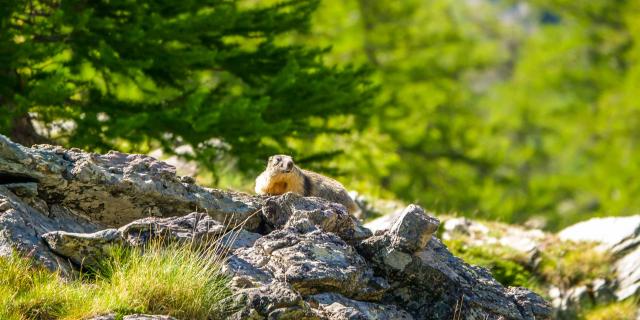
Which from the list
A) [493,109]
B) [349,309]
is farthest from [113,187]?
[493,109]

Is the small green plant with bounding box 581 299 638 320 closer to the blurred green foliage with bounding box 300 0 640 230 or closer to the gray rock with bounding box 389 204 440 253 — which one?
the gray rock with bounding box 389 204 440 253

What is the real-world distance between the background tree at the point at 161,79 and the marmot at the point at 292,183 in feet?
12.6

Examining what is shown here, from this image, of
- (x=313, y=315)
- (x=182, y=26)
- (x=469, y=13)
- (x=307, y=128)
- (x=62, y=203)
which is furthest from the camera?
(x=469, y=13)

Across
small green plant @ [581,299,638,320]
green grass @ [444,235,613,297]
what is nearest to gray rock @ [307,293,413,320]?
green grass @ [444,235,613,297]

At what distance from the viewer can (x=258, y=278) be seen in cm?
791

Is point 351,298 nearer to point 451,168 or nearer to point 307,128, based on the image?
point 307,128

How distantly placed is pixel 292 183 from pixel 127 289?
3338 millimetres

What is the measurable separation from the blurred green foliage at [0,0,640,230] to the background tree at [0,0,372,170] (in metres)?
0.03

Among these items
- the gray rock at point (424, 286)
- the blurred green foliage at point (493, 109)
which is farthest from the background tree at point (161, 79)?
the blurred green foliage at point (493, 109)

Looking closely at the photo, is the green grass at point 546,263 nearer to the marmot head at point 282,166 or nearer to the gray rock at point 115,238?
the marmot head at point 282,166

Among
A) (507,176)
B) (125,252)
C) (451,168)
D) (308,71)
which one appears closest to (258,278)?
(125,252)

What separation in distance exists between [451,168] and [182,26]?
78.9 ft

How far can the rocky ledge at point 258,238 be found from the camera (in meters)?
7.95

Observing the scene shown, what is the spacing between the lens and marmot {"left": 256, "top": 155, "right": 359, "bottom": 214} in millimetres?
10523
